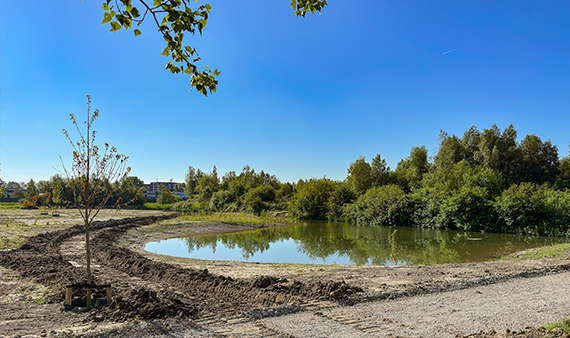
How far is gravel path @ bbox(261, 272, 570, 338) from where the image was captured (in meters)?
4.84

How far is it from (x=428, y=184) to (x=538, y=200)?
12.3m

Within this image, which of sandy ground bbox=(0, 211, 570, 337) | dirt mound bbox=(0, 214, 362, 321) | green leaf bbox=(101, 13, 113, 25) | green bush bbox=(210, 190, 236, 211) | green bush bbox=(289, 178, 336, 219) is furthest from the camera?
green bush bbox=(210, 190, 236, 211)

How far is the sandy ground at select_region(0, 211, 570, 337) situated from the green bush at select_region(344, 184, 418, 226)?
2004 centimetres

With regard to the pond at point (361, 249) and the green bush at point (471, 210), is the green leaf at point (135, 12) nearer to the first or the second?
the pond at point (361, 249)

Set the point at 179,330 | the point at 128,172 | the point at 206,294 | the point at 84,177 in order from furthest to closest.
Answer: the point at 206,294 → the point at 128,172 → the point at 84,177 → the point at 179,330

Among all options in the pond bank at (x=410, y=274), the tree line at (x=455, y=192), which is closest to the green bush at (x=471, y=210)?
the tree line at (x=455, y=192)

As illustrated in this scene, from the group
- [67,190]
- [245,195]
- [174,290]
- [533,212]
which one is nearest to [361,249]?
[174,290]


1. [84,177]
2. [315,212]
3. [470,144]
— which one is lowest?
[315,212]

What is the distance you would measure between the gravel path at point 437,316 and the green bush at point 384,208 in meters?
22.8

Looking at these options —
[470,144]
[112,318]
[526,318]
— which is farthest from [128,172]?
[470,144]

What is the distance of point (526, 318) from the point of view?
5.30 metres

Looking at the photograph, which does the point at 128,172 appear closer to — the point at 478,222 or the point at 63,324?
the point at 63,324

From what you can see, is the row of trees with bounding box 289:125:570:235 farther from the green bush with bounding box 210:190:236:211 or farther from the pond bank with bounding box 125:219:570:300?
the green bush with bounding box 210:190:236:211

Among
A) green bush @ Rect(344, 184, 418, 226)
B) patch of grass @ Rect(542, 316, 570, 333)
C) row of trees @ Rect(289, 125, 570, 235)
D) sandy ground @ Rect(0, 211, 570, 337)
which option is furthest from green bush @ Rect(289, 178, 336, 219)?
patch of grass @ Rect(542, 316, 570, 333)
